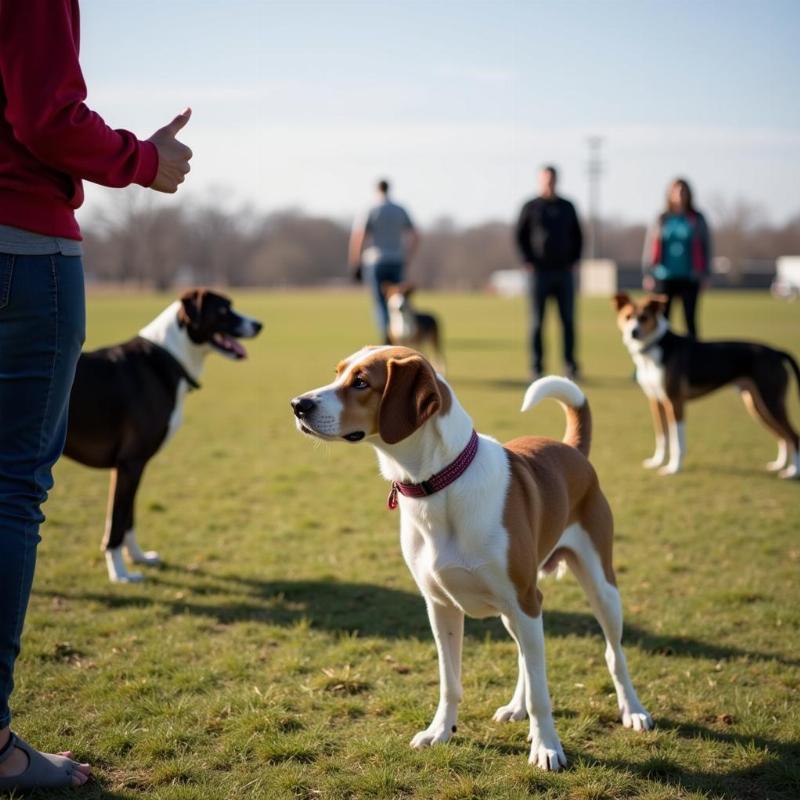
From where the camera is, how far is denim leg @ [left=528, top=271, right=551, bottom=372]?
1249cm

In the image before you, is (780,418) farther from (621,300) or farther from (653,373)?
(621,300)

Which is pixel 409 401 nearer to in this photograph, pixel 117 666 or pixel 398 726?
pixel 398 726

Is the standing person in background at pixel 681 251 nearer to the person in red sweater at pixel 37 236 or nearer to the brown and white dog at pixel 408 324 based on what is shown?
the brown and white dog at pixel 408 324

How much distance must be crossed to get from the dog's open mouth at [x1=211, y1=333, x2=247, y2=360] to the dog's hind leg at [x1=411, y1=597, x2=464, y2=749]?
122 inches

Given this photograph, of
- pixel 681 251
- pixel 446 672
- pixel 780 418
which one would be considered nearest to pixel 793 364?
pixel 780 418

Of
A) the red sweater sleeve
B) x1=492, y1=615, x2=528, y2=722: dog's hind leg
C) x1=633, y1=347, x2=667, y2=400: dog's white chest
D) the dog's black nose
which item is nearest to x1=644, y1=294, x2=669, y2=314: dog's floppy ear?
x1=633, y1=347, x2=667, y2=400: dog's white chest

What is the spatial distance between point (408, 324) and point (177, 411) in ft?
32.9

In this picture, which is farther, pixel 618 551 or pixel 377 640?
pixel 618 551

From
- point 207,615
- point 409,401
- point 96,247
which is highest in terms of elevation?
point 96,247

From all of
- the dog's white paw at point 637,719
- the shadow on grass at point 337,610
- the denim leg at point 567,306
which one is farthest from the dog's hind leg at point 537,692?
the denim leg at point 567,306

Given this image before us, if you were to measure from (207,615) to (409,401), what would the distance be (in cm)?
243

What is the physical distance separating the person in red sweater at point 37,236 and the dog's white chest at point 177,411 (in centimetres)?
265

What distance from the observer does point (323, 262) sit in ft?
371

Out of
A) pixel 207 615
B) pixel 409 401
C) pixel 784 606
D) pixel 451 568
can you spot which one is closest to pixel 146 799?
pixel 451 568
